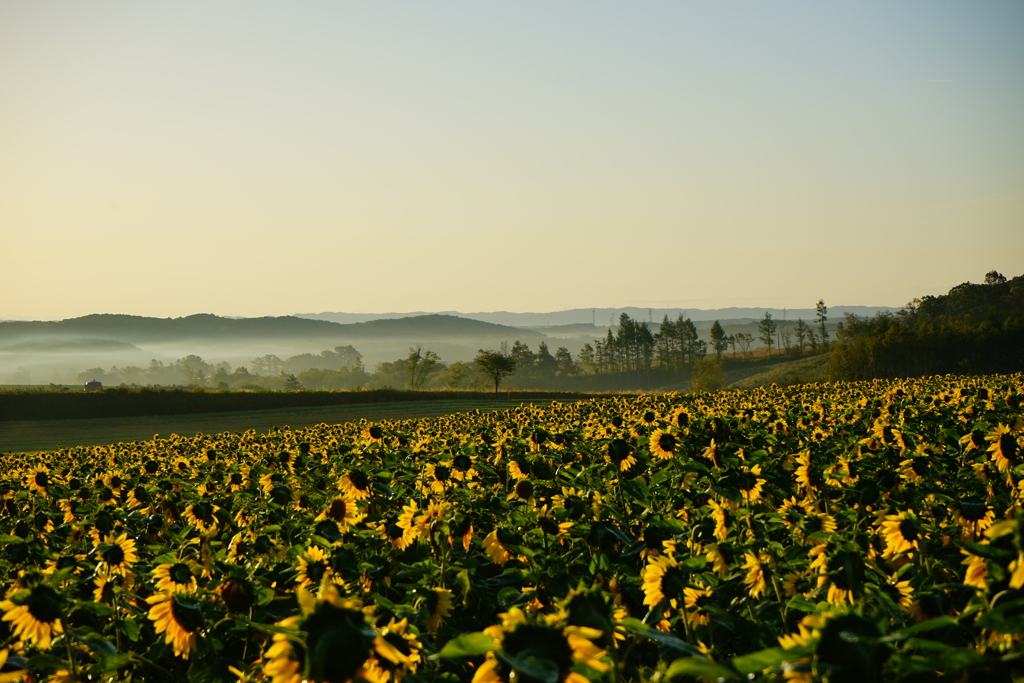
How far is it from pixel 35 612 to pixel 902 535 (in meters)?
3.54

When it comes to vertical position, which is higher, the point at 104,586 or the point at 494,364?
the point at 494,364

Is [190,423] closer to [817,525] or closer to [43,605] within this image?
[43,605]

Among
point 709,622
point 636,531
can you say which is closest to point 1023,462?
point 636,531

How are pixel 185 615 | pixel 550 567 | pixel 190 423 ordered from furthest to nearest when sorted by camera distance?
pixel 190 423
pixel 550 567
pixel 185 615

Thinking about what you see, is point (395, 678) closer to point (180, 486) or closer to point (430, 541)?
point (430, 541)

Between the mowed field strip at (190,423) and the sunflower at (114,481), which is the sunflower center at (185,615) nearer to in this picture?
the sunflower at (114,481)

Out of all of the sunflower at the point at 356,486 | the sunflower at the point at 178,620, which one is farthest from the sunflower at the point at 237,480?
the sunflower at the point at 178,620

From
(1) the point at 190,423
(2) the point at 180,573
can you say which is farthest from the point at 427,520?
(1) the point at 190,423

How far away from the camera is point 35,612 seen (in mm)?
2604

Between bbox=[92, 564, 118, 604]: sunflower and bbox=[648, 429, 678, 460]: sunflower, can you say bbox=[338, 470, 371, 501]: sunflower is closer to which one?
bbox=[92, 564, 118, 604]: sunflower

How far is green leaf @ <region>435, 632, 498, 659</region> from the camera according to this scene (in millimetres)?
1671

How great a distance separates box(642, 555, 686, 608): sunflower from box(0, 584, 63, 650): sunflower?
2.18 meters

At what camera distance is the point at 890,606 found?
2.51 metres

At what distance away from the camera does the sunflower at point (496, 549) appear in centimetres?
346
